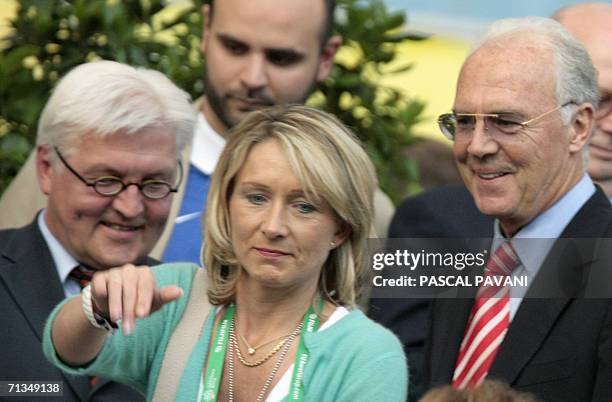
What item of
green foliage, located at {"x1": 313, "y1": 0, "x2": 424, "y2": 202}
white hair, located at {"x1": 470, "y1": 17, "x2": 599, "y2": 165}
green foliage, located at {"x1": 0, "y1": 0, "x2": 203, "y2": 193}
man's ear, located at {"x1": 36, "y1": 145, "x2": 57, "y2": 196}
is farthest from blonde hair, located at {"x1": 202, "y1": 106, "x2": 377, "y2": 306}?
green foliage, located at {"x1": 313, "y1": 0, "x2": 424, "y2": 202}

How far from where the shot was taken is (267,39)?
545cm

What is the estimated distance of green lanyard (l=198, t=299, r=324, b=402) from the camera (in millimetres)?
3594

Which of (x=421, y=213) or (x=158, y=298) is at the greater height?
(x=158, y=298)

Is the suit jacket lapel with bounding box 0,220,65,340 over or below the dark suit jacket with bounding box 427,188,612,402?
below

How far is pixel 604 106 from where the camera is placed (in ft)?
16.3

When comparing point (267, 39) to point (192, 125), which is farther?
point (267, 39)

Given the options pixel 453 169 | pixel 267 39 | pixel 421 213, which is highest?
pixel 267 39

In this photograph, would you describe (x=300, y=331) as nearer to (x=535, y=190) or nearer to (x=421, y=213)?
(x=535, y=190)

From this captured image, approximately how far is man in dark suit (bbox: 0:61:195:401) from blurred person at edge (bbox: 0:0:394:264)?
26.7 inches

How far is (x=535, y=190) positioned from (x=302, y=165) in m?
0.75

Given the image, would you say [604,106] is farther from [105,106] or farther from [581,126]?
[105,106]

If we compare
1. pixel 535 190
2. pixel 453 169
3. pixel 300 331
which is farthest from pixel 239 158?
pixel 453 169

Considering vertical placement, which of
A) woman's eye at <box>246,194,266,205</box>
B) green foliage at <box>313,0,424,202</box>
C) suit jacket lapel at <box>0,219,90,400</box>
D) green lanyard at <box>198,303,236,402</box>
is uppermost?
woman's eye at <box>246,194,266,205</box>

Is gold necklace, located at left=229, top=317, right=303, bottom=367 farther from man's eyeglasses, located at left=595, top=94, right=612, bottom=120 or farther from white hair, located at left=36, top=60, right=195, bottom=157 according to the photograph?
man's eyeglasses, located at left=595, top=94, right=612, bottom=120
